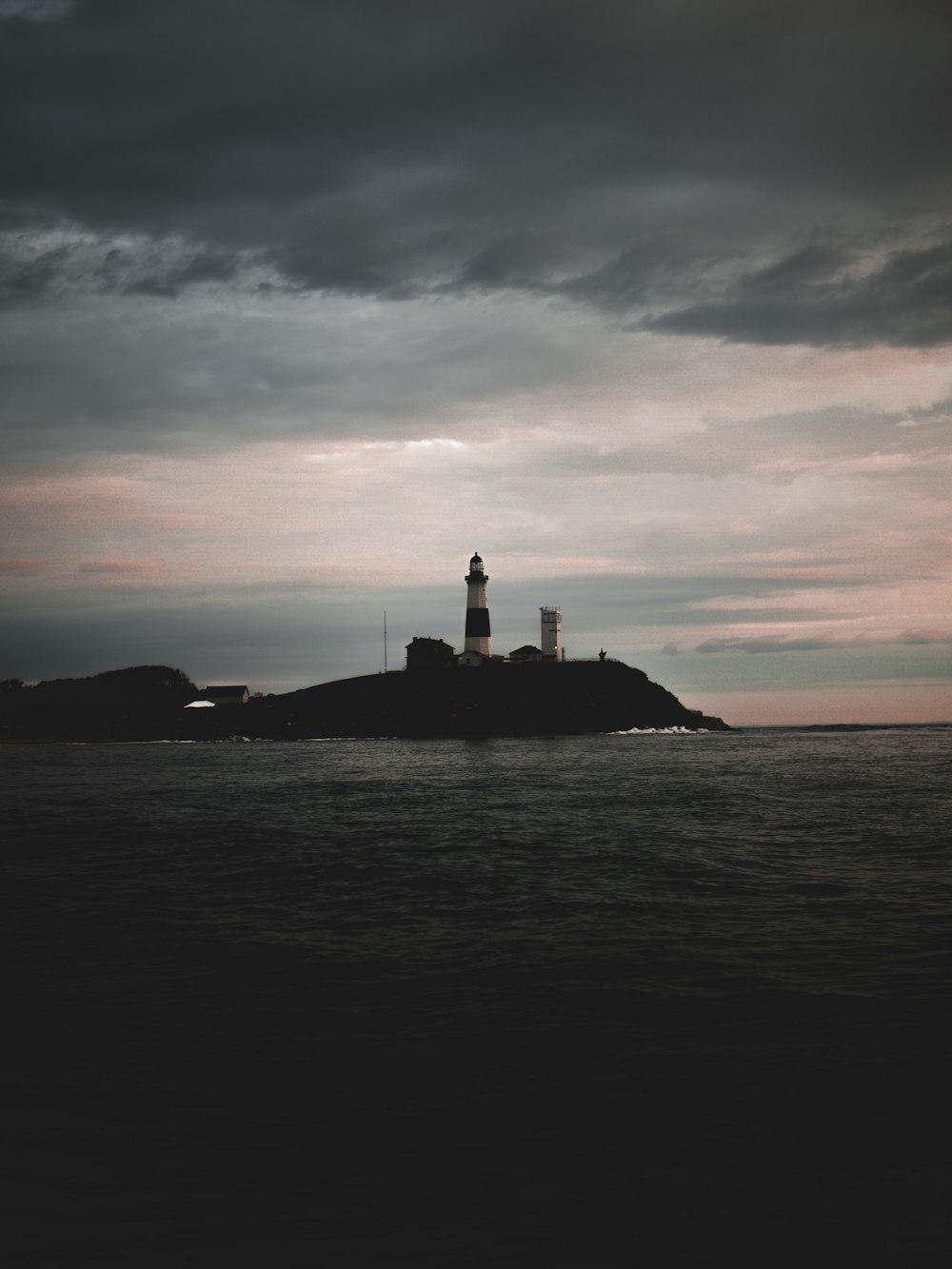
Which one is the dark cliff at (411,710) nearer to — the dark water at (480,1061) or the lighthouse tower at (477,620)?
the lighthouse tower at (477,620)

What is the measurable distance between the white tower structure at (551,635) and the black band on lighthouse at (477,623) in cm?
940

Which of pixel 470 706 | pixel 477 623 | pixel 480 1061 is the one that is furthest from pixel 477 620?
pixel 480 1061

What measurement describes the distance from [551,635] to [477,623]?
11620 millimetres

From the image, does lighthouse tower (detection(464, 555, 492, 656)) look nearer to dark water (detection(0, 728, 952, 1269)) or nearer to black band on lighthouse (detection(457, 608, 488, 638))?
black band on lighthouse (detection(457, 608, 488, 638))

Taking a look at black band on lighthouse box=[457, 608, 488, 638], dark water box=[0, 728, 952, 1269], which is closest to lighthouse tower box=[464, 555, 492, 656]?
black band on lighthouse box=[457, 608, 488, 638]

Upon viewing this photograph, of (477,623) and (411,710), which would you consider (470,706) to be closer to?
(411,710)

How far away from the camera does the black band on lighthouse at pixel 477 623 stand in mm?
129750

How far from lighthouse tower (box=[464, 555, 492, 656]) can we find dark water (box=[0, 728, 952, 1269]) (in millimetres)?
102553

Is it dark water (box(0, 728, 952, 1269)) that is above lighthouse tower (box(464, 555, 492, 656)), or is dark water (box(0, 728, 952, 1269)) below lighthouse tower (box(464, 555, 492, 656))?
below

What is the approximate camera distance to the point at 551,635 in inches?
5241

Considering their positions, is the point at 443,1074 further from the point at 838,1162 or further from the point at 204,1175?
the point at 838,1162

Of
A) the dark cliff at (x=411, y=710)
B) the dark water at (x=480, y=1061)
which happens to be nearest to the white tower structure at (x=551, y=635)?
the dark cliff at (x=411, y=710)

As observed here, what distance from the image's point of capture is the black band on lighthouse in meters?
130

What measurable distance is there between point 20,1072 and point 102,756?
82.4 metres
